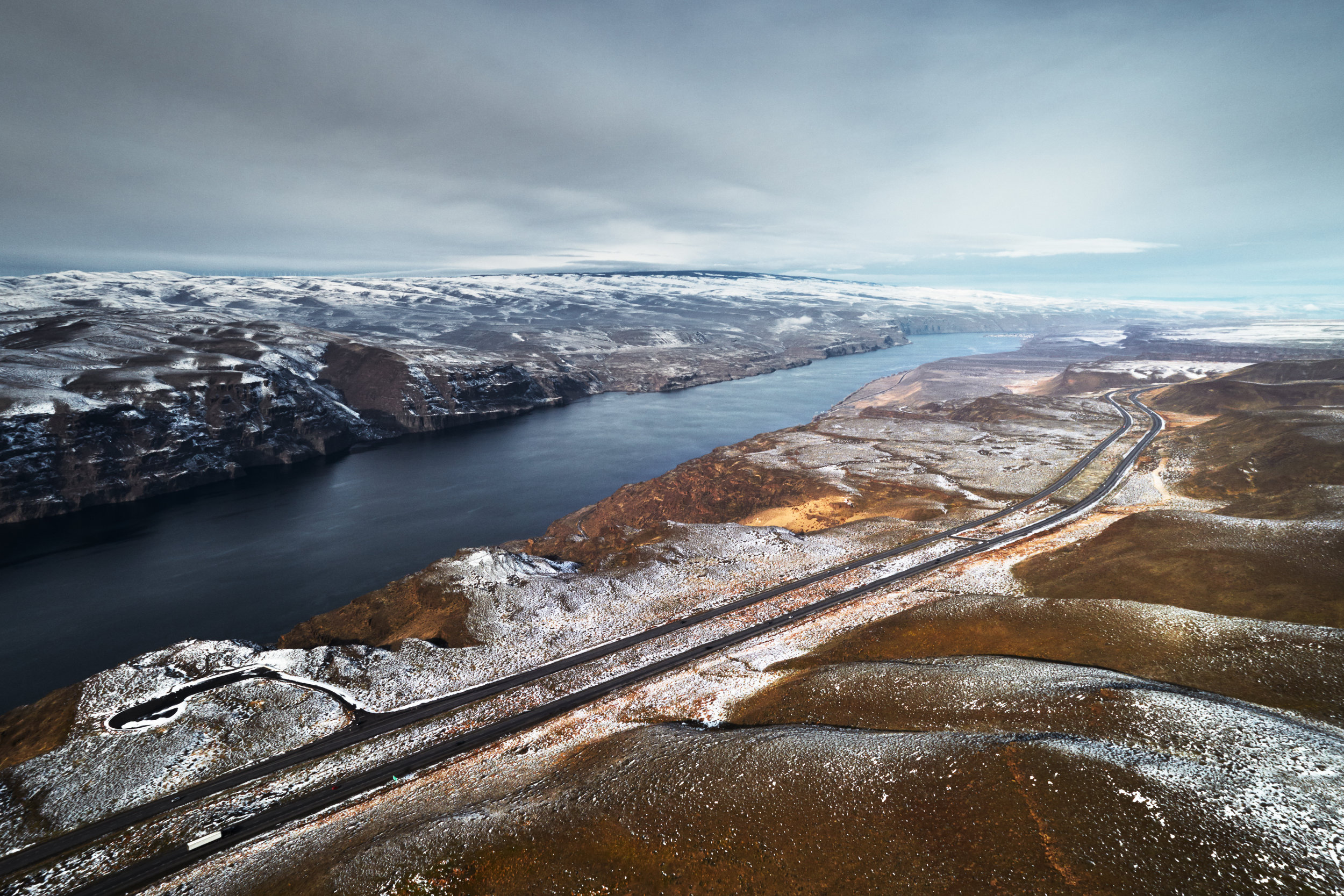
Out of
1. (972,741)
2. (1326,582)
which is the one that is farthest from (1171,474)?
(972,741)

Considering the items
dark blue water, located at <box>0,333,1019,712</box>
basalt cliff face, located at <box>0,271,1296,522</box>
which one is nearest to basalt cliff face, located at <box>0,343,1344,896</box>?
dark blue water, located at <box>0,333,1019,712</box>

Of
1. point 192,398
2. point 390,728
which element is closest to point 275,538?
point 192,398

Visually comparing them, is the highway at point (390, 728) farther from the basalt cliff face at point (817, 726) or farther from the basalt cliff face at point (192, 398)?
the basalt cliff face at point (192, 398)

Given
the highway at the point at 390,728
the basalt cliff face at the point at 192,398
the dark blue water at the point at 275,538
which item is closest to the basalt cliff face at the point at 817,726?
the highway at the point at 390,728

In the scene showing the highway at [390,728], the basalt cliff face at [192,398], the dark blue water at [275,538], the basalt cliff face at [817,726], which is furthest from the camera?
the basalt cliff face at [192,398]

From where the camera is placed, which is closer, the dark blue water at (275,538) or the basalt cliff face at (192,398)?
the dark blue water at (275,538)
